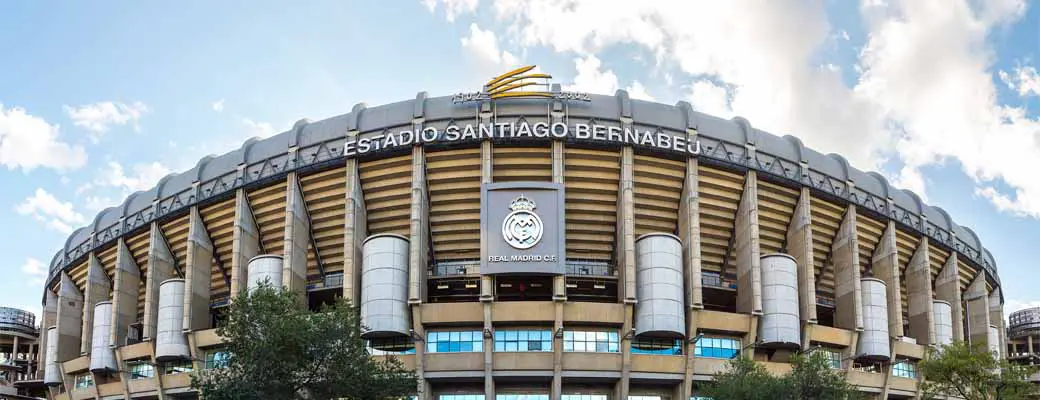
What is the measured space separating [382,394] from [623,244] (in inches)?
863

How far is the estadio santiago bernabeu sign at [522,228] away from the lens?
60969 millimetres

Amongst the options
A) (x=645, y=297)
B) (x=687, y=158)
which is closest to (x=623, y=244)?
(x=645, y=297)

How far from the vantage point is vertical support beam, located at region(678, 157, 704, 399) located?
205ft

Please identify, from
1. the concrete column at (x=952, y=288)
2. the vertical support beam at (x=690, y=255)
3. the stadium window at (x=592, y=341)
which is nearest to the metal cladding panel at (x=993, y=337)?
the concrete column at (x=952, y=288)

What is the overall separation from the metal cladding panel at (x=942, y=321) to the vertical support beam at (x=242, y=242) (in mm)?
49027

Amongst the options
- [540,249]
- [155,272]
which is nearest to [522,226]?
[540,249]

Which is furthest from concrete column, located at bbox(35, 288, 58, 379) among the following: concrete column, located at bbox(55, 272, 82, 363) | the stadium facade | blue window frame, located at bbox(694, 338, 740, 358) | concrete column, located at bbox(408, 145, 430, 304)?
blue window frame, located at bbox(694, 338, 740, 358)

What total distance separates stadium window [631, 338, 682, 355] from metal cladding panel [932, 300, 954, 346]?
23441 millimetres

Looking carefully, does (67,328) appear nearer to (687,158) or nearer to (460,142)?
(460,142)

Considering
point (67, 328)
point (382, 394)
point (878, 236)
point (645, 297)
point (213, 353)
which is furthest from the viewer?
point (67, 328)

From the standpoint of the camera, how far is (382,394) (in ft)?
148

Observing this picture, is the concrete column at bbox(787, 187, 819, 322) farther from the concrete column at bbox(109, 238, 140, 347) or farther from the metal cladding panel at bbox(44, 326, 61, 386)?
the metal cladding panel at bbox(44, 326, 61, 386)

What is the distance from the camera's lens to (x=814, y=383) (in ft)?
176

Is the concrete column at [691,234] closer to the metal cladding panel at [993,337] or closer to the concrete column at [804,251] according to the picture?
the concrete column at [804,251]
